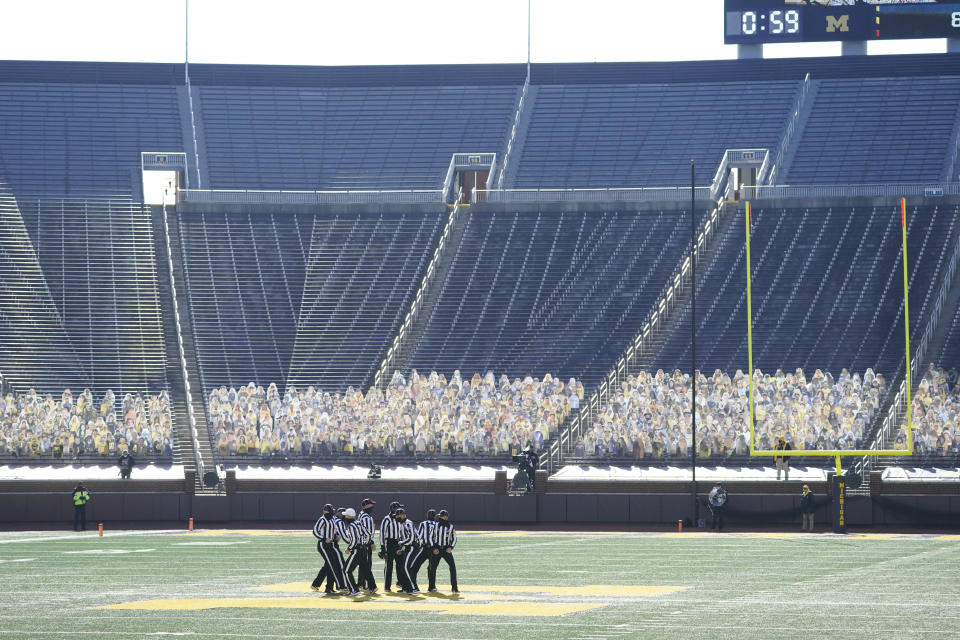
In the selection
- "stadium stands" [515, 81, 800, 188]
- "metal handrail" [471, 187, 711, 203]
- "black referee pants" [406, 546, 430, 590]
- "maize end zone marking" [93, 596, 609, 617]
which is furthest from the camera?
"stadium stands" [515, 81, 800, 188]

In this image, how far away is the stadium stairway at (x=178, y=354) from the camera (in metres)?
35.8

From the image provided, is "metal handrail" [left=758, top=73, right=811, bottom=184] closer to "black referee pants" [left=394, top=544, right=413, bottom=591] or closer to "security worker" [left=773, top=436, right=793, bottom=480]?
"security worker" [left=773, top=436, right=793, bottom=480]

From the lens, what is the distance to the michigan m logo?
4925 cm

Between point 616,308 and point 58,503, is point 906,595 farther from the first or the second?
point 616,308

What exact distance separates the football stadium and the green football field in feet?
0.35

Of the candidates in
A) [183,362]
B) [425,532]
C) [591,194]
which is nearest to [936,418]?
[591,194]

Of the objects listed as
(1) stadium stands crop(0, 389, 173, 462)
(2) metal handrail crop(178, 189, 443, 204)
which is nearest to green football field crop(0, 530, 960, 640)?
(1) stadium stands crop(0, 389, 173, 462)

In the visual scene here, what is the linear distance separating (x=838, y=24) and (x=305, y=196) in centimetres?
1864

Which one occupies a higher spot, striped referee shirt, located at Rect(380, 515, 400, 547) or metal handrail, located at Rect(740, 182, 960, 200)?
metal handrail, located at Rect(740, 182, 960, 200)

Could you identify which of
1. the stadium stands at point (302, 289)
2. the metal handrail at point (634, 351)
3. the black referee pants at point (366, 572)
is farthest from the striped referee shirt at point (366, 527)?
the stadium stands at point (302, 289)

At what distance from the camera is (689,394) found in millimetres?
35875

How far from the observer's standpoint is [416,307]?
4103cm

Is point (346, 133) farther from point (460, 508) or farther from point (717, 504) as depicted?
point (717, 504)

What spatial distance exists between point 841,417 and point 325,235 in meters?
16.8
